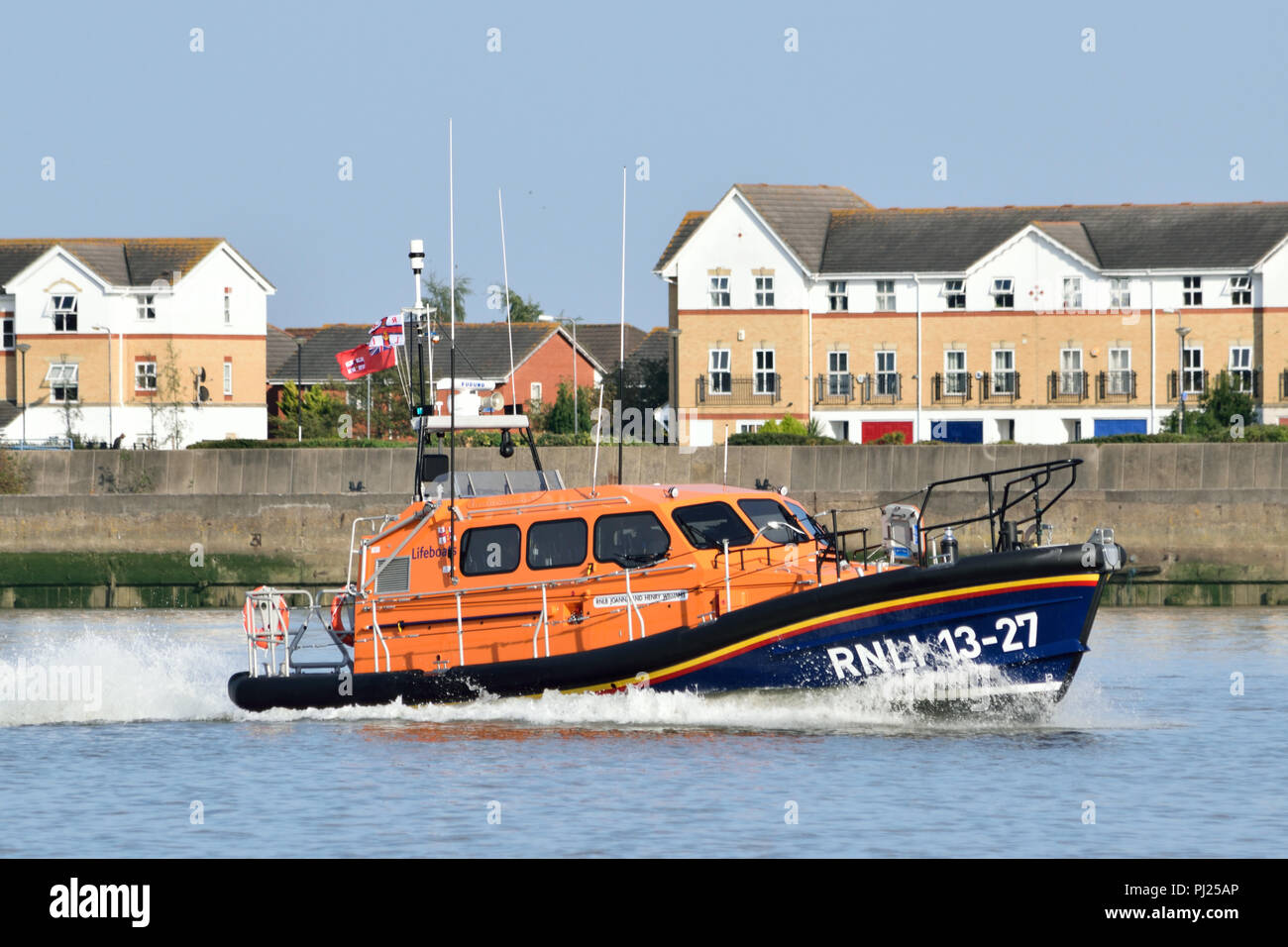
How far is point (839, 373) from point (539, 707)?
36.7 m

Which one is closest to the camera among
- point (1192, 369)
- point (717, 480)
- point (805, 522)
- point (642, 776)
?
point (642, 776)

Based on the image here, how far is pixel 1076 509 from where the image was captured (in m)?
30.9

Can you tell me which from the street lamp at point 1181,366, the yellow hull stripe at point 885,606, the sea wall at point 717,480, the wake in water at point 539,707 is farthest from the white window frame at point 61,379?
the yellow hull stripe at point 885,606

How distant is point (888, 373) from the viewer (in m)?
51.2

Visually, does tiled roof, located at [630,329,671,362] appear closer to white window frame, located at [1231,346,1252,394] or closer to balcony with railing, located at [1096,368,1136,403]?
balcony with railing, located at [1096,368,1136,403]

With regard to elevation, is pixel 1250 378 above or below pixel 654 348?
below

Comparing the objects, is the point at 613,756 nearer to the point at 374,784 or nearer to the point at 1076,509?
the point at 374,784

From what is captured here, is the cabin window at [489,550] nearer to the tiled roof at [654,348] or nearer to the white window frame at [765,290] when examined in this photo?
the white window frame at [765,290]

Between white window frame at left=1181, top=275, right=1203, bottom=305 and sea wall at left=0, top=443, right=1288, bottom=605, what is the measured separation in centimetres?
1732

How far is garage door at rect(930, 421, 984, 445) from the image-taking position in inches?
1993

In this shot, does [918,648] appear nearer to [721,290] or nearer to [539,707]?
[539,707]

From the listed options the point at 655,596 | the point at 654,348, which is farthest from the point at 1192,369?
the point at 655,596

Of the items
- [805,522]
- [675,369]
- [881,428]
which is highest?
[675,369]

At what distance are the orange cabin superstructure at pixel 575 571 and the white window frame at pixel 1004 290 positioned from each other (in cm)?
3553
